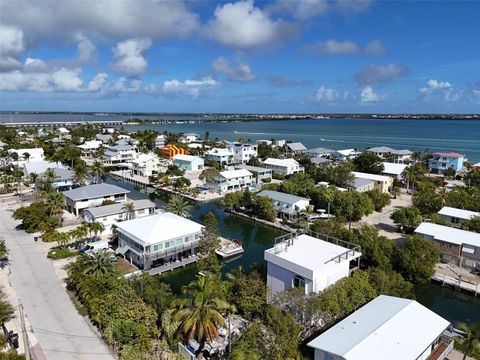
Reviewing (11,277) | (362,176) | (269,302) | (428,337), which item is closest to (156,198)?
(11,277)

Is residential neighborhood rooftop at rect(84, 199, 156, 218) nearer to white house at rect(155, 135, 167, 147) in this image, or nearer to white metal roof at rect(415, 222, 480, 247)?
white metal roof at rect(415, 222, 480, 247)

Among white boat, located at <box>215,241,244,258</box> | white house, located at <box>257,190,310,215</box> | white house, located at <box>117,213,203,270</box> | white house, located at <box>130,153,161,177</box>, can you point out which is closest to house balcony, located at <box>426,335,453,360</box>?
white boat, located at <box>215,241,244,258</box>

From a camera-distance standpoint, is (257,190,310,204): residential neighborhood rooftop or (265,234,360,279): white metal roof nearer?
(265,234,360,279): white metal roof

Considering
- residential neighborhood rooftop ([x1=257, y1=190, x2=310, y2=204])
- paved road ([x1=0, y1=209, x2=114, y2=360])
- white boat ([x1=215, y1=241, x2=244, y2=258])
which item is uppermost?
residential neighborhood rooftop ([x1=257, y1=190, x2=310, y2=204])

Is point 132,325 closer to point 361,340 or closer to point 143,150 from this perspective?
point 361,340

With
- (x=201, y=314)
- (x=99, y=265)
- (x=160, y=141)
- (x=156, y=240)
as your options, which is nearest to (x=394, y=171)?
(x=156, y=240)
